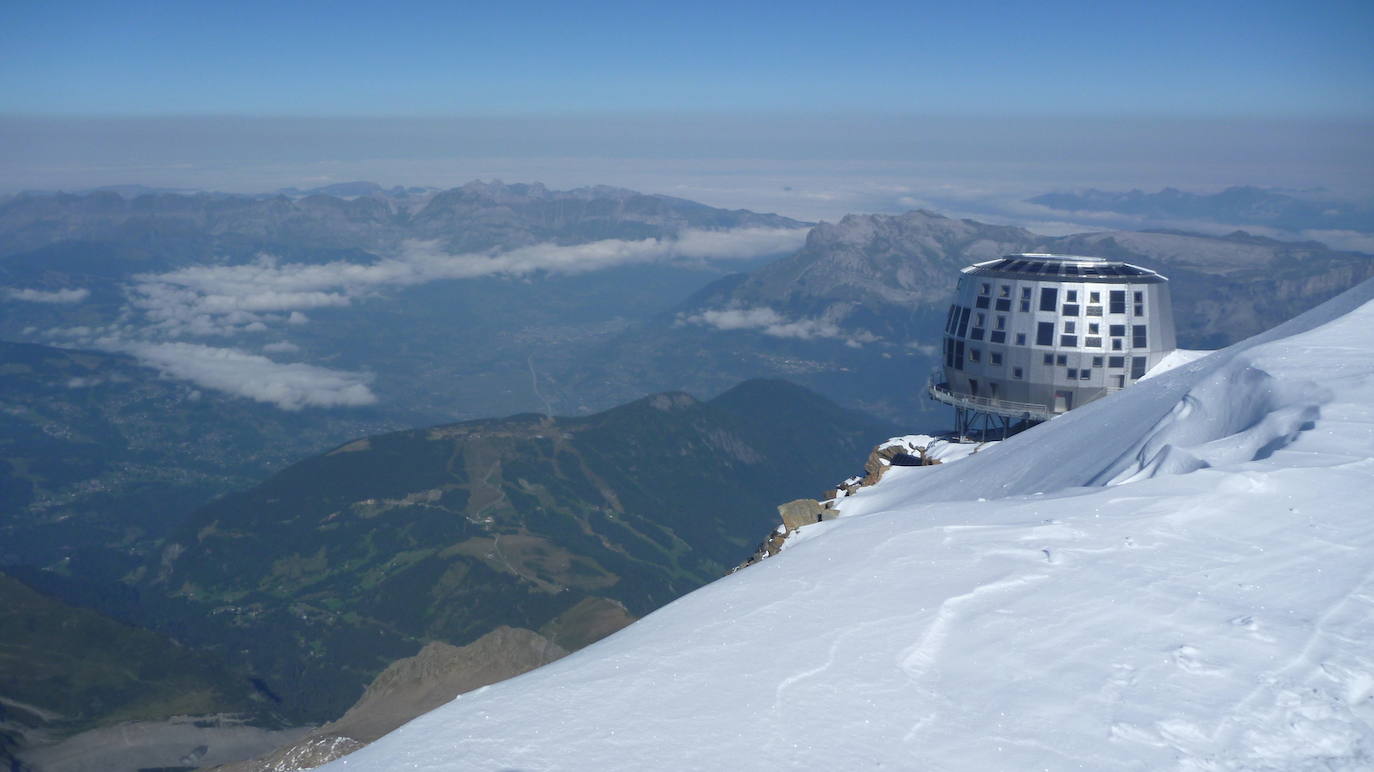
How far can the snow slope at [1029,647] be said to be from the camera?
15.7 m

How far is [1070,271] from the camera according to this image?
61.7 m

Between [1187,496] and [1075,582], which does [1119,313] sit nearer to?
[1187,496]

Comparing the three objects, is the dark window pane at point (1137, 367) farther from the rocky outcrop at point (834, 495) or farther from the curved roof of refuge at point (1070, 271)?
the rocky outcrop at point (834, 495)

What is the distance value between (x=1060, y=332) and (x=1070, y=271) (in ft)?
13.7

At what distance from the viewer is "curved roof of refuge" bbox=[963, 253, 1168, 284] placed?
201ft

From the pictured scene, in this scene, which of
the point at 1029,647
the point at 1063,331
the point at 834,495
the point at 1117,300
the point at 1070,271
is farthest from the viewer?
the point at 1070,271

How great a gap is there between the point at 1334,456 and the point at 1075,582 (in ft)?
31.8

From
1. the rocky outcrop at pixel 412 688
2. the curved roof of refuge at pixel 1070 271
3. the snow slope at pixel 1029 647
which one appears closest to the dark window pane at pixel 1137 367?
the curved roof of refuge at pixel 1070 271

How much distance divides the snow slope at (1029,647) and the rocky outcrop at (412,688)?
84.0ft

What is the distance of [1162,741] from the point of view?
15.3 meters

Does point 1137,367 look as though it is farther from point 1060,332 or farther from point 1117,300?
point 1060,332

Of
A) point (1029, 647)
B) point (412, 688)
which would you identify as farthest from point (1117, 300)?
point (412, 688)

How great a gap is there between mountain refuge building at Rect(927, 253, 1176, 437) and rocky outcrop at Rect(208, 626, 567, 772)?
1374 inches

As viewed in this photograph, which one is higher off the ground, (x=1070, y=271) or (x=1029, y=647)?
(x=1070, y=271)
